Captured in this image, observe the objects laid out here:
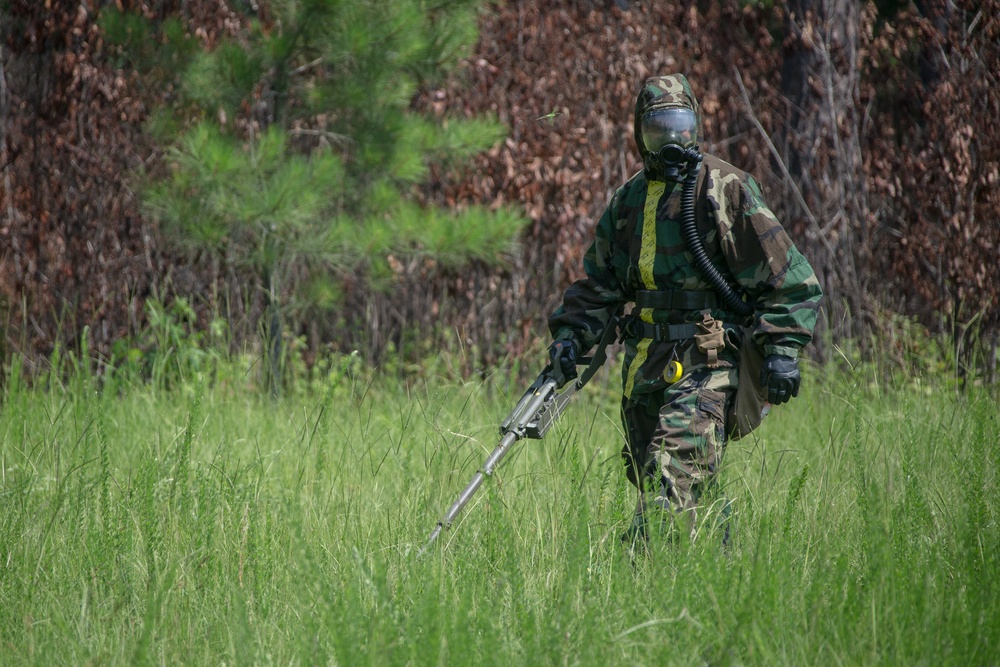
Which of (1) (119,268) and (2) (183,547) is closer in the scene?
(2) (183,547)

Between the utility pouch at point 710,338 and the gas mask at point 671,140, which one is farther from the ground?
the gas mask at point 671,140

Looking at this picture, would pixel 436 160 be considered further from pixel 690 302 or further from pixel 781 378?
pixel 781 378

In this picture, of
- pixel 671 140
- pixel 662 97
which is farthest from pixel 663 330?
pixel 662 97

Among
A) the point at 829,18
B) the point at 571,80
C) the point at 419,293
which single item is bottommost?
the point at 419,293

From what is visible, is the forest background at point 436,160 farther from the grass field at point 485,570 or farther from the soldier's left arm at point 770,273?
the soldier's left arm at point 770,273

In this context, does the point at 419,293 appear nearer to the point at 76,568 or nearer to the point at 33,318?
the point at 33,318

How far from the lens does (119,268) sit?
5.65 meters

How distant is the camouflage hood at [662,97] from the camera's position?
2657 mm

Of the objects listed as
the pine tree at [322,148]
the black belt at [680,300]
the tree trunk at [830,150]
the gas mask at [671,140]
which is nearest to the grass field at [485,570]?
the black belt at [680,300]

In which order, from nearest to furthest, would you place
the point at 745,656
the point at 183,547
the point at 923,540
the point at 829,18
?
the point at 745,656 → the point at 923,540 → the point at 183,547 → the point at 829,18

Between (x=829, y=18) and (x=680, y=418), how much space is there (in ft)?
13.8

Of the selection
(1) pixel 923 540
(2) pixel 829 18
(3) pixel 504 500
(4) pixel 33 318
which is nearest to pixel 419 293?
(4) pixel 33 318

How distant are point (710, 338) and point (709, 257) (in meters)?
0.23

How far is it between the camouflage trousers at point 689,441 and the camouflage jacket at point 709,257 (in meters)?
0.06
